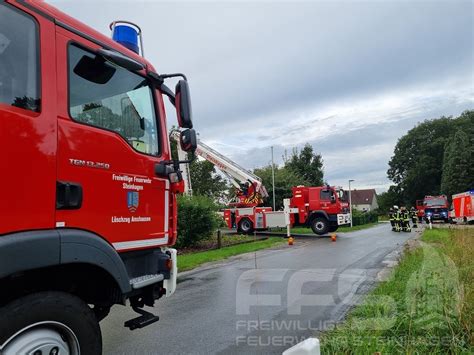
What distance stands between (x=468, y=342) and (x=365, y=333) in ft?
3.36

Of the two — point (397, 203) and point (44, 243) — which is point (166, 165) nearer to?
point (44, 243)

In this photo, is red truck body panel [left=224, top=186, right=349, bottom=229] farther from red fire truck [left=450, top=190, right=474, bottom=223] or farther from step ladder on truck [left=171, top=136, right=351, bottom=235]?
red fire truck [left=450, top=190, right=474, bottom=223]

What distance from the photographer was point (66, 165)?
2943 mm

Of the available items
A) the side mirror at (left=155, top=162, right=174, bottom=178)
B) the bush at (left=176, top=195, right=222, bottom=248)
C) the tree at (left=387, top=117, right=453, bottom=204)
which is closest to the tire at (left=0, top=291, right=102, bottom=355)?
the side mirror at (left=155, top=162, right=174, bottom=178)

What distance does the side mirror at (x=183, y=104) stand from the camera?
4062 mm

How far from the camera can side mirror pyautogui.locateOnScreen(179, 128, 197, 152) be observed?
4078 millimetres

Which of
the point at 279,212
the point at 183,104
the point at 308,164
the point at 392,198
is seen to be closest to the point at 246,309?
the point at 183,104

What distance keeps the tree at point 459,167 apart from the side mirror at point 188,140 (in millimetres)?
60359

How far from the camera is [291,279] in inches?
350

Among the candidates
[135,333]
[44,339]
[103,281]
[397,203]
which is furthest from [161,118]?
[397,203]

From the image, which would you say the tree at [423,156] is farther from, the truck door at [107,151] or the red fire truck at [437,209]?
the truck door at [107,151]

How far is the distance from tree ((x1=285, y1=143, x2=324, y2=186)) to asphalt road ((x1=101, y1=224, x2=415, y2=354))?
43.3 meters

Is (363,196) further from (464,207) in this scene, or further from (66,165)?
(66,165)

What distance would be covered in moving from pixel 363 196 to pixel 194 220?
102349 mm
